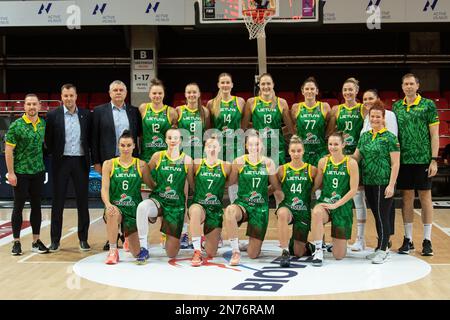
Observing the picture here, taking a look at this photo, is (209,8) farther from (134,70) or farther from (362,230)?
(362,230)

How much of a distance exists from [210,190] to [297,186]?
0.79 meters

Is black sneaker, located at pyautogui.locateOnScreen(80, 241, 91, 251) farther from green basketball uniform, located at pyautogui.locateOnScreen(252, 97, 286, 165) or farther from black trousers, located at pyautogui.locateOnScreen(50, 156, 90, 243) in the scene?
green basketball uniform, located at pyautogui.locateOnScreen(252, 97, 286, 165)

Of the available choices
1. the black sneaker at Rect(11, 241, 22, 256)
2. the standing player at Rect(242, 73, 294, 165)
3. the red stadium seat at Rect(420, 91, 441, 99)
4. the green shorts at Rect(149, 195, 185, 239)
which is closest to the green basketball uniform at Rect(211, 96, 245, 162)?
the standing player at Rect(242, 73, 294, 165)

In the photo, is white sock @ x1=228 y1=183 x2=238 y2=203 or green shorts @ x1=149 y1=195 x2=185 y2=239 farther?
white sock @ x1=228 y1=183 x2=238 y2=203

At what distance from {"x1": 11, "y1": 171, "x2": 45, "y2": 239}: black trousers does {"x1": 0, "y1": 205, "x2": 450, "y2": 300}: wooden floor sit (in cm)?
33

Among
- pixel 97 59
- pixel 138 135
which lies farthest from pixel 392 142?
pixel 97 59

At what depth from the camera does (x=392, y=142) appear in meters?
5.69

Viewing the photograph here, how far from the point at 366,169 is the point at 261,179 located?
97 centimetres

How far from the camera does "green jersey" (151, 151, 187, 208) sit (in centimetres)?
573

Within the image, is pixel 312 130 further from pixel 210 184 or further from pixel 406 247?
pixel 406 247

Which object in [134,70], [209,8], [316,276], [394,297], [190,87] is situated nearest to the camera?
[394,297]

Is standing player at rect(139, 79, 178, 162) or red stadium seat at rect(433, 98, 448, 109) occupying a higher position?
red stadium seat at rect(433, 98, 448, 109)

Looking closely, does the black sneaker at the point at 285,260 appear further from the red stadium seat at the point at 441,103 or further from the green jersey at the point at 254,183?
the red stadium seat at the point at 441,103

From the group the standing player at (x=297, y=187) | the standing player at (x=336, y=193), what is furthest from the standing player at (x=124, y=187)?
the standing player at (x=336, y=193)
